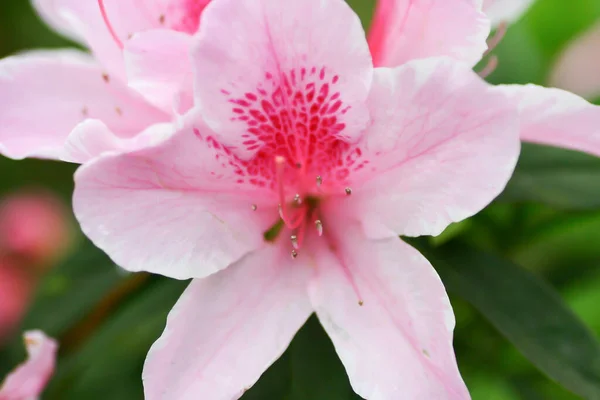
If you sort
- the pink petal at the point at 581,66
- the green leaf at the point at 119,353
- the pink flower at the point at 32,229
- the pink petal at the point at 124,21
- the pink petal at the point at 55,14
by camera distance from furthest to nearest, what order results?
the pink flower at the point at 32,229 → the pink petal at the point at 581,66 → the green leaf at the point at 119,353 → the pink petal at the point at 55,14 → the pink petal at the point at 124,21

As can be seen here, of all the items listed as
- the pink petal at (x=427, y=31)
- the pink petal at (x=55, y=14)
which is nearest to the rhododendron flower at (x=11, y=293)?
the pink petal at (x=55, y=14)

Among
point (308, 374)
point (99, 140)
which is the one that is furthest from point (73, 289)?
point (99, 140)

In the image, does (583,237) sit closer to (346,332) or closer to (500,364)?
(500,364)

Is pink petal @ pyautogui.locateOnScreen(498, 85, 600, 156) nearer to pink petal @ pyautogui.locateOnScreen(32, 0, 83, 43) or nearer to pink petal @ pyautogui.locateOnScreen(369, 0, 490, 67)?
pink petal @ pyautogui.locateOnScreen(369, 0, 490, 67)

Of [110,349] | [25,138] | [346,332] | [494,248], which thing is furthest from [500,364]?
[25,138]

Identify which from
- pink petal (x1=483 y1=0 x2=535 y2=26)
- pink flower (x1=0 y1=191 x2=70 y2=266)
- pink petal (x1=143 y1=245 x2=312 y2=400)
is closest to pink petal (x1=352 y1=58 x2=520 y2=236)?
pink petal (x1=143 y1=245 x2=312 y2=400)

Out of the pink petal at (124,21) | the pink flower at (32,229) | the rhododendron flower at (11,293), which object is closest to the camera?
the pink petal at (124,21)

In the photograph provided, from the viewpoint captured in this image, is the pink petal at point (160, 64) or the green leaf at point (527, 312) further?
the green leaf at point (527, 312)

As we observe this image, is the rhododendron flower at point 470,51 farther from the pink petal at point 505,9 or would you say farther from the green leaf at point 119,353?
the green leaf at point 119,353
